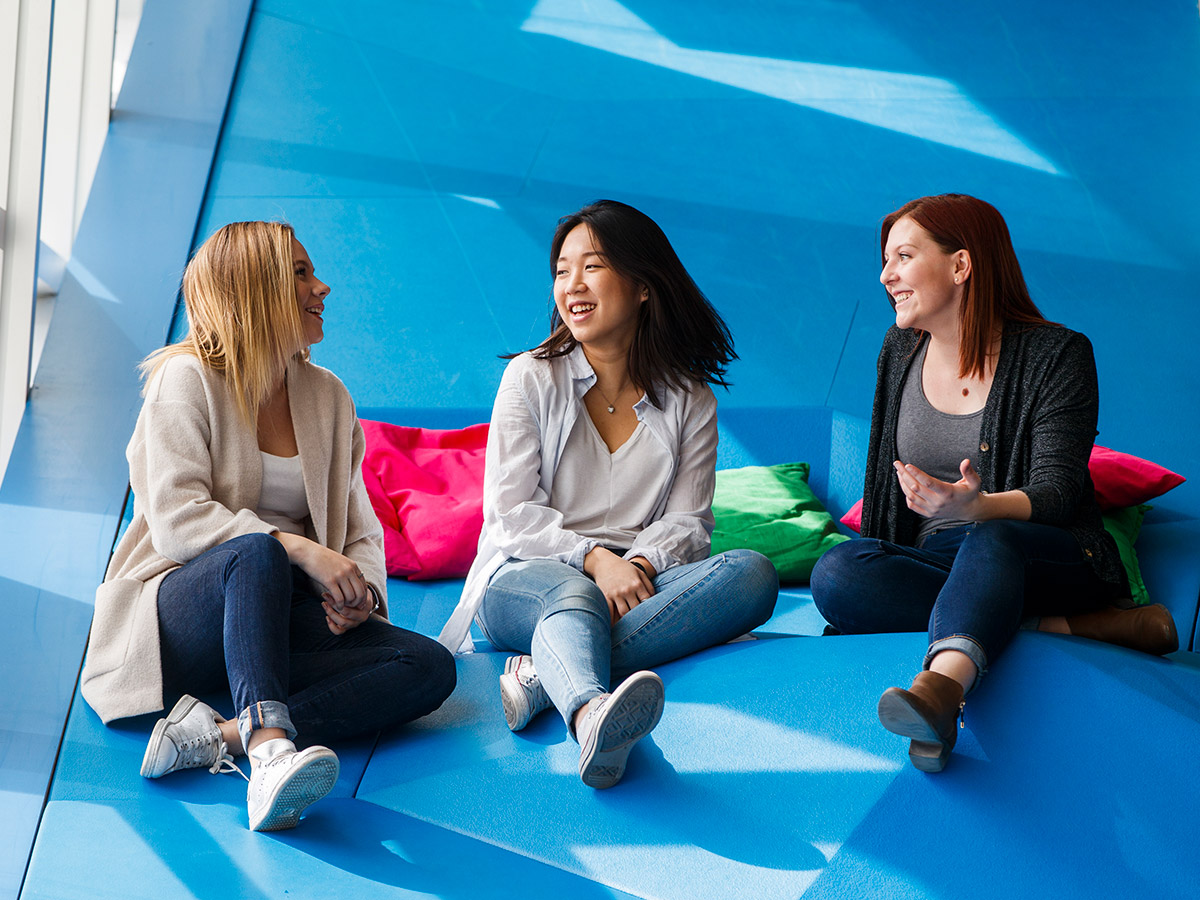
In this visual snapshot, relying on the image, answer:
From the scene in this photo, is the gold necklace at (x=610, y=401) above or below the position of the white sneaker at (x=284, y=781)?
above

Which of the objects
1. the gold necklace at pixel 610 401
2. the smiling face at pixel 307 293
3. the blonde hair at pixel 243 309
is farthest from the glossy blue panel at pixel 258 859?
the gold necklace at pixel 610 401

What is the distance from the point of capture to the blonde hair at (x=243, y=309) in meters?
2.31

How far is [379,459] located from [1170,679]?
7.08ft

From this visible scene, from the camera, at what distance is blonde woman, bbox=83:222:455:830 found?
6.47 ft

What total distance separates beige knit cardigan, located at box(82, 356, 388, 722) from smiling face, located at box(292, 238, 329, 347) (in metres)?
0.10

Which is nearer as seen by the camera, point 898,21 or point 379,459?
point 379,459

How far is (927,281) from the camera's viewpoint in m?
2.47

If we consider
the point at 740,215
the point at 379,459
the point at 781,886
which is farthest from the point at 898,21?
the point at 781,886

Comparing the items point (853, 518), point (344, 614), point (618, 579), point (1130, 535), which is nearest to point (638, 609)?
point (618, 579)

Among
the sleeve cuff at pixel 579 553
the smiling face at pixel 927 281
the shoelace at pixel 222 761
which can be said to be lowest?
the shoelace at pixel 222 761

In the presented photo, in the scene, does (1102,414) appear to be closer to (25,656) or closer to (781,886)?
(781,886)

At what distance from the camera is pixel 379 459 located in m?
3.41

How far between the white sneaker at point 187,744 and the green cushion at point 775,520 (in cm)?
146

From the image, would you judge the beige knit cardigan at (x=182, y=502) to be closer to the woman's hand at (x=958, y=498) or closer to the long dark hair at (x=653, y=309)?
the long dark hair at (x=653, y=309)
